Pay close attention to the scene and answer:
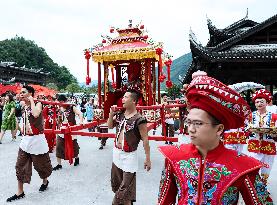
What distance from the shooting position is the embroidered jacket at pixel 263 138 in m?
4.61

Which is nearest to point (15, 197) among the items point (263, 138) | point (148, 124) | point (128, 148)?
point (128, 148)

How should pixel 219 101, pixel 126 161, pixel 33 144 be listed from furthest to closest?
1. pixel 33 144
2. pixel 126 161
3. pixel 219 101

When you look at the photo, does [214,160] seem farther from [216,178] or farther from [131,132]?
[131,132]

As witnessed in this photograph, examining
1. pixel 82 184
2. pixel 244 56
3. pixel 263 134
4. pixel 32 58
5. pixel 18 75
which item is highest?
pixel 32 58

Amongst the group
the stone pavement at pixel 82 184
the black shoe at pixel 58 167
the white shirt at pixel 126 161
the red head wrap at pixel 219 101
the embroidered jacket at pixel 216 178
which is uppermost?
the red head wrap at pixel 219 101

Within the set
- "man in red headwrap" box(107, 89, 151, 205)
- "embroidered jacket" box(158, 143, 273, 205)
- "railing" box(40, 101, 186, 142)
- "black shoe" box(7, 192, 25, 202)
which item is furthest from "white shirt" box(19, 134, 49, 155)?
"embroidered jacket" box(158, 143, 273, 205)

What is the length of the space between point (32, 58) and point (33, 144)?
63.3 meters

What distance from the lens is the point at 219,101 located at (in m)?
1.54

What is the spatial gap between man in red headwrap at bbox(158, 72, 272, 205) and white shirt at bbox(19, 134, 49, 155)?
353 cm

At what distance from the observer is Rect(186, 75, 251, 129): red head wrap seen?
5.05 ft

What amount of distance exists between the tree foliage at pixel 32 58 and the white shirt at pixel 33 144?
54.6 m

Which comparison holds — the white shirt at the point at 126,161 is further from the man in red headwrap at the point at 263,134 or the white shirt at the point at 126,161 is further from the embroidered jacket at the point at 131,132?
the man in red headwrap at the point at 263,134

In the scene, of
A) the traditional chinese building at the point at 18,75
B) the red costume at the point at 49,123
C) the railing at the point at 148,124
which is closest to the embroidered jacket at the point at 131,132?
the railing at the point at 148,124

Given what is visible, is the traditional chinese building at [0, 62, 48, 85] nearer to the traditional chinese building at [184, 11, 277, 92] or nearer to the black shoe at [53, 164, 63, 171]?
the traditional chinese building at [184, 11, 277, 92]
